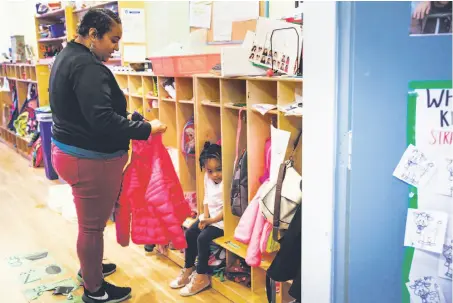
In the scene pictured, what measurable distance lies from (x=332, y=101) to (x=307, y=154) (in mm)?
180

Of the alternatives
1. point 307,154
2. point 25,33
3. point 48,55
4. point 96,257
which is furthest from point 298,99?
point 25,33

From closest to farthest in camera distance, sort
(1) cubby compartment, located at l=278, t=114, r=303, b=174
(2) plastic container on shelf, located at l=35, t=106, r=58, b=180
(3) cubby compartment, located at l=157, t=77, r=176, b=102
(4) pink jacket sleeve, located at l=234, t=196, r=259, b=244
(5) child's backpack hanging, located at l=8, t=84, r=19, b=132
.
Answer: (1) cubby compartment, located at l=278, t=114, r=303, b=174 < (4) pink jacket sleeve, located at l=234, t=196, r=259, b=244 < (3) cubby compartment, located at l=157, t=77, r=176, b=102 < (2) plastic container on shelf, located at l=35, t=106, r=58, b=180 < (5) child's backpack hanging, located at l=8, t=84, r=19, b=132

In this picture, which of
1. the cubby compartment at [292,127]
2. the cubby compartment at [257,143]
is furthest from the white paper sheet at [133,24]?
the cubby compartment at [292,127]

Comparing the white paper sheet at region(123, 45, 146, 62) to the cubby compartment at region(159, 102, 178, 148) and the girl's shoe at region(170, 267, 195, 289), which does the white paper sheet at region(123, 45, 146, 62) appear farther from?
the girl's shoe at region(170, 267, 195, 289)

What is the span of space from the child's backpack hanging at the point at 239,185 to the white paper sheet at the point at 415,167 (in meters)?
1.29

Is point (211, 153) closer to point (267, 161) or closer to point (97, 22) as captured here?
point (267, 161)

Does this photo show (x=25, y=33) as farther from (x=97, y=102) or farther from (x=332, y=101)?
(x=332, y=101)

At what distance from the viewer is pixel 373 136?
1205 millimetres

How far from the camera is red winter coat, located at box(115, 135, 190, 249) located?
260cm

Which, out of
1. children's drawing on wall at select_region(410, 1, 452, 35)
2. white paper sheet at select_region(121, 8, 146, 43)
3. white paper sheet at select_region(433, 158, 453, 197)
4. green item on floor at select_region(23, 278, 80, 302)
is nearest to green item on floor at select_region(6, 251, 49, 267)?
green item on floor at select_region(23, 278, 80, 302)

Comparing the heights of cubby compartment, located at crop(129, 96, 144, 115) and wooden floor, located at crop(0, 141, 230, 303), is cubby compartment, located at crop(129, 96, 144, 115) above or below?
above

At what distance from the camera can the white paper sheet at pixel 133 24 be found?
402 centimetres

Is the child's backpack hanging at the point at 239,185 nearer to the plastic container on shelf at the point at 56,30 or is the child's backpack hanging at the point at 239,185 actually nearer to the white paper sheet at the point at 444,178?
the white paper sheet at the point at 444,178

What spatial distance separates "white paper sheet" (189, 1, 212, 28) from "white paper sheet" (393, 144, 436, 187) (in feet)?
8.31
